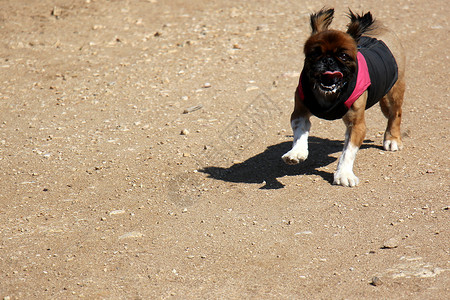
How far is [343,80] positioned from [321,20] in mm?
806

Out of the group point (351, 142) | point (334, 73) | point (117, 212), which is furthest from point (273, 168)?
point (117, 212)

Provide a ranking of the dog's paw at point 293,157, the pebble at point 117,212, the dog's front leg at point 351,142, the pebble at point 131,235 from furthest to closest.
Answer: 1. the dog's front leg at point 351,142
2. the dog's paw at point 293,157
3. the pebble at point 117,212
4. the pebble at point 131,235

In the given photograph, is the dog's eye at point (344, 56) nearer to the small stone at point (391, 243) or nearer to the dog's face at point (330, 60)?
the dog's face at point (330, 60)

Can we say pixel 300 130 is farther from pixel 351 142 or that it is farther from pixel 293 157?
pixel 351 142

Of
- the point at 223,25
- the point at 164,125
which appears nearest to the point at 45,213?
the point at 164,125

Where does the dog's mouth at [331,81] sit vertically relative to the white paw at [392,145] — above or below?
above

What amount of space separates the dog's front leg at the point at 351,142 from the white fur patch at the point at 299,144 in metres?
0.44

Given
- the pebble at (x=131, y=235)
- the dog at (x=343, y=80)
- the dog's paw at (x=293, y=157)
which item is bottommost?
the pebble at (x=131, y=235)

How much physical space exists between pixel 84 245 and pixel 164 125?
319 centimetres

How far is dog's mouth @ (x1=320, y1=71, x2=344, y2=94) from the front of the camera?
5809mm

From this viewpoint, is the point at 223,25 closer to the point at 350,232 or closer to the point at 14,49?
the point at 14,49

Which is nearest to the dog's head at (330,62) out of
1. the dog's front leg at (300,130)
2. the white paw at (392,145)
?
the dog's front leg at (300,130)

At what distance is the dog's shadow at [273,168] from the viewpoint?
6.65 metres

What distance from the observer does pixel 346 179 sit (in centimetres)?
628
